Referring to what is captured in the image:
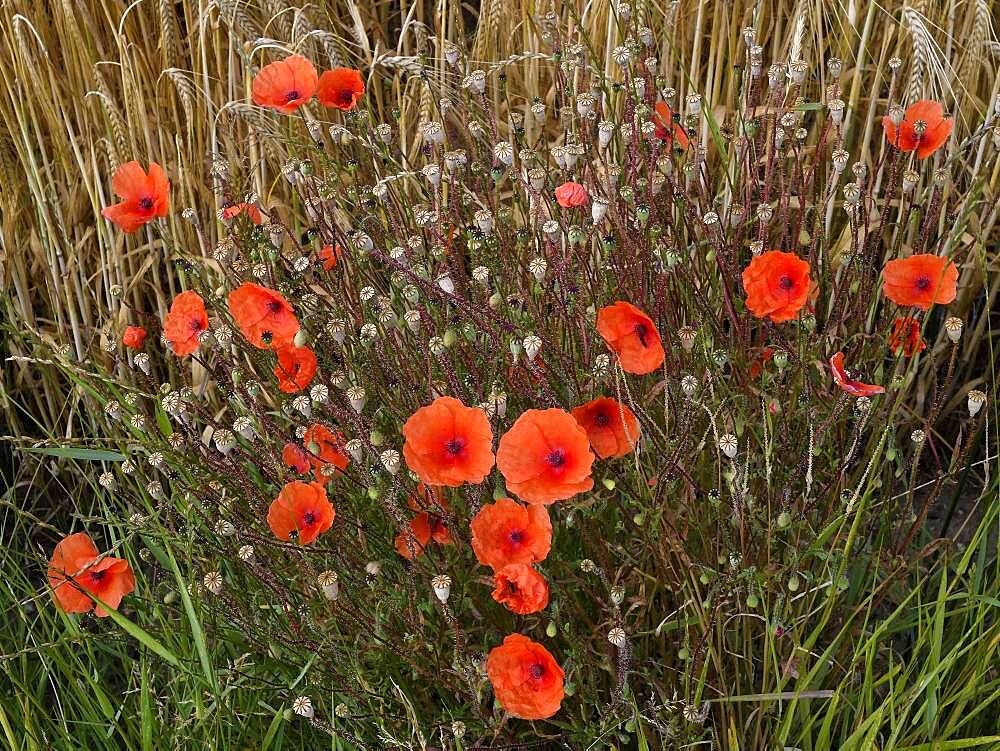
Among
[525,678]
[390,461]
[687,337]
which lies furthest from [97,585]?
[687,337]

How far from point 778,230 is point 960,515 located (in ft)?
2.38

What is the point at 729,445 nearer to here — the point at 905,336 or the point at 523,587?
the point at 523,587

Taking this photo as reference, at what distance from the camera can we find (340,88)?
5.86ft

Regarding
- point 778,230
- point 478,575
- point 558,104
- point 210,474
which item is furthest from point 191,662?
point 558,104

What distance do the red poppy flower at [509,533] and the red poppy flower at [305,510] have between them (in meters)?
0.19

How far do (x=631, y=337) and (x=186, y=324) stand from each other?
63 centimetres

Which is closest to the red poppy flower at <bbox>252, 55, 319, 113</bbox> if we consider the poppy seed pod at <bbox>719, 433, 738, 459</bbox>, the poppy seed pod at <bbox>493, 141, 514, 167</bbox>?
the poppy seed pod at <bbox>493, 141, 514, 167</bbox>

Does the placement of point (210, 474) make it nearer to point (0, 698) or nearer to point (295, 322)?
point (295, 322)

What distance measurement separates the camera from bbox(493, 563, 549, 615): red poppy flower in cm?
128

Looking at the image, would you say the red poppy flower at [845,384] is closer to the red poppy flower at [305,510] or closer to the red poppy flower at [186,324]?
the red poppy flower at [305,510]

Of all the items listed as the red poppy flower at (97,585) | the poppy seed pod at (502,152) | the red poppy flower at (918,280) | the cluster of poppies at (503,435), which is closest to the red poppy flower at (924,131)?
the cluster of poppies at (503,435)

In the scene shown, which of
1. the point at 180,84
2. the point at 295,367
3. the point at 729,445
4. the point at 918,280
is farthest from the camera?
the point at 180,84

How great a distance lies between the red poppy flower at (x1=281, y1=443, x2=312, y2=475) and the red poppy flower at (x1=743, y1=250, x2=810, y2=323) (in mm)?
643

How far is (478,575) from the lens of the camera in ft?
5.02
